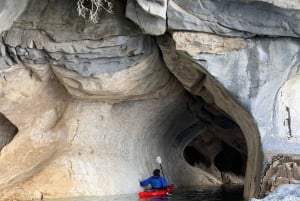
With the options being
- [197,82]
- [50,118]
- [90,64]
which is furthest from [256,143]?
[50,118]

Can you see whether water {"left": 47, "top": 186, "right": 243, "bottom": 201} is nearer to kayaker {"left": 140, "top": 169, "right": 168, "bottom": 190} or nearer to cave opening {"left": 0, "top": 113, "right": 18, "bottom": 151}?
kayaker {"left": 140, "top": 169, "right": 168, "bottom": 190}

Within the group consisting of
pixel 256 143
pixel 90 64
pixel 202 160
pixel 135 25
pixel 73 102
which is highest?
pixel 135 25

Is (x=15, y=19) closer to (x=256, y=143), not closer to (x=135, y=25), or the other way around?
(x=135, y=25)

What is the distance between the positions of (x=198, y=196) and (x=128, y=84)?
A: 106 inches

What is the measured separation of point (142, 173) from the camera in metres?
11.3

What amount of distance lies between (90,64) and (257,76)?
2756 millimetres

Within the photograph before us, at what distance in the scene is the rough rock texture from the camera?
8727 mm

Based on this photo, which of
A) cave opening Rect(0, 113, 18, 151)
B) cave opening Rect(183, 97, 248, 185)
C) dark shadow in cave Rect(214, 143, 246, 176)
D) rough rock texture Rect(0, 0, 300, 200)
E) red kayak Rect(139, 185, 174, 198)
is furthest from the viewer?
dark shadow in cave Rect(214, 143, 246, 176)

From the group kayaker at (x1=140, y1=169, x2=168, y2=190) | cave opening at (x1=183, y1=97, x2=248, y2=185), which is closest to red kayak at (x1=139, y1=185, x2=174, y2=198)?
kayaker at (x1=140, y1=169, x2=168, y2=190)

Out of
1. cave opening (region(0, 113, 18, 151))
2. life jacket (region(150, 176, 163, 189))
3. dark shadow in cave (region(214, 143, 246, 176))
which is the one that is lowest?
dark shadow in cave (region(214, 143, 246, 176))

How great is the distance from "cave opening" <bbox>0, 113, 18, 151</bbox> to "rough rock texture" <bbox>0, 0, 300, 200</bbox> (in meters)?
0.02

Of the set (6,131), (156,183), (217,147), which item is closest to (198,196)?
(156,183)

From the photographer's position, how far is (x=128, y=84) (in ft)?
32.6

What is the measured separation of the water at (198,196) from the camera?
1012 cm
